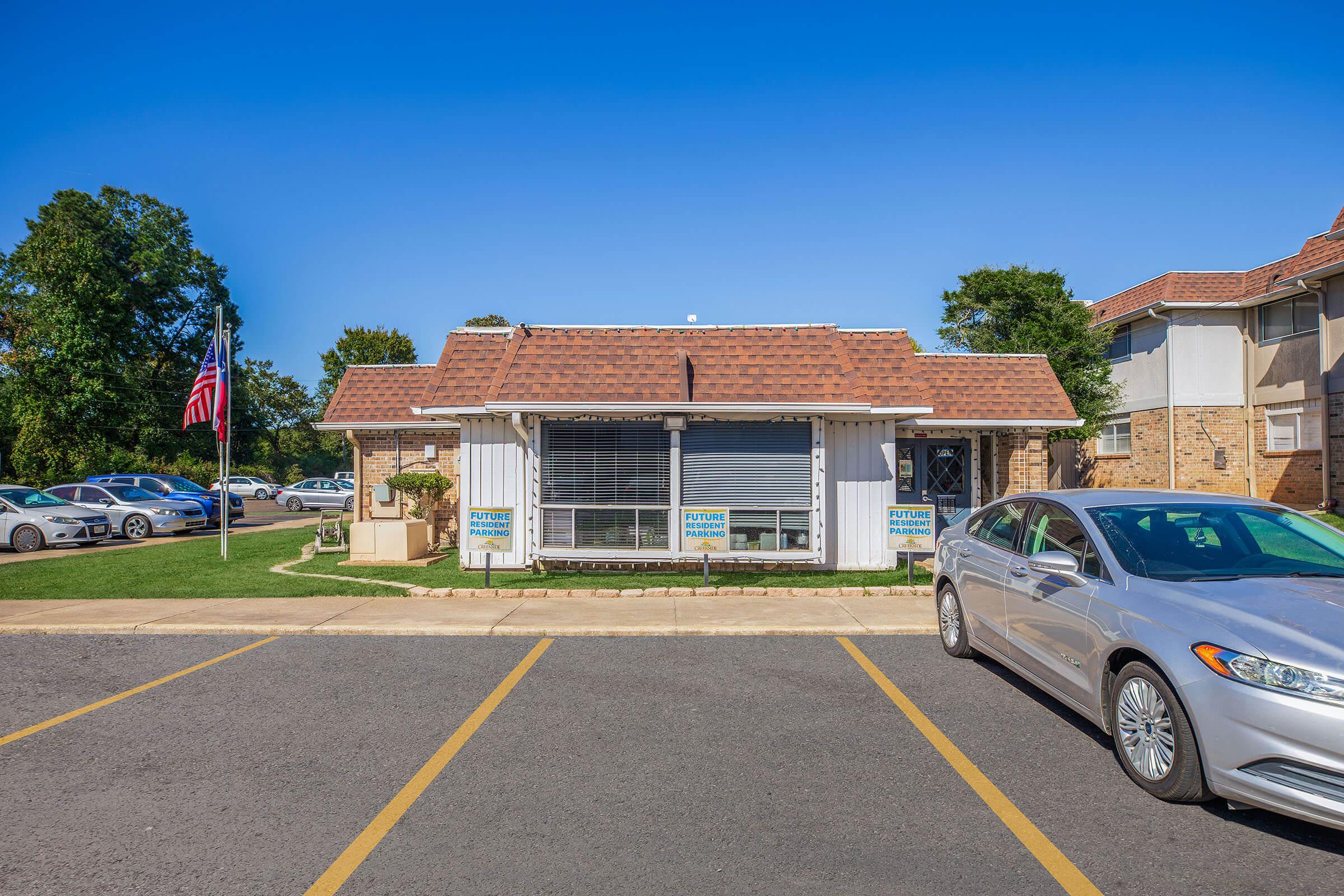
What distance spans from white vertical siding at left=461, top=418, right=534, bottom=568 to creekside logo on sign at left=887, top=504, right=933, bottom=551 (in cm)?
572

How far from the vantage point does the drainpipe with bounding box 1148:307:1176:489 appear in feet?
73.2

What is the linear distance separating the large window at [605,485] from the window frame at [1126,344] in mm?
19841

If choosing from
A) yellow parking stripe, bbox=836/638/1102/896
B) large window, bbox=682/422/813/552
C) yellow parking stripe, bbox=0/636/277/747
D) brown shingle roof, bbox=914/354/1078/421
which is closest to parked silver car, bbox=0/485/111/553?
yellow parking stripe, bbox=0/636/277/747

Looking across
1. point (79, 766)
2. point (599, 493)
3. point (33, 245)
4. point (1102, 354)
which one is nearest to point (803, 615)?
point (599, 493)

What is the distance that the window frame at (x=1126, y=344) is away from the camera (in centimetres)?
2447

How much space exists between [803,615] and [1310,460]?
18.3m

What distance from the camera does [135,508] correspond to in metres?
20.2

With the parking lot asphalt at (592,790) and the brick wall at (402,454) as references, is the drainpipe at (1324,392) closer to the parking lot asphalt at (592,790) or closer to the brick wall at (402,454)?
the parking lot asphalt at (592,790)

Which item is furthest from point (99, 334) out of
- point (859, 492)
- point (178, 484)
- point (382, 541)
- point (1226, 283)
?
point (1226, 283)

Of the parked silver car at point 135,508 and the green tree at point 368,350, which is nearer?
the parked silver car at point 135,508

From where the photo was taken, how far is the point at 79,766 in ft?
15.2

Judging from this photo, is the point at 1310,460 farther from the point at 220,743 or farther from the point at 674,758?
the point at 220,743

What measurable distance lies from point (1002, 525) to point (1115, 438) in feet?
74.7

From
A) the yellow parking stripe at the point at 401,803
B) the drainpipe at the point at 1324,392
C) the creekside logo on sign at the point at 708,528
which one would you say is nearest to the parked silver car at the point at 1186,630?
the yellow parking stripe at the point at 401,803
